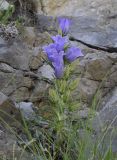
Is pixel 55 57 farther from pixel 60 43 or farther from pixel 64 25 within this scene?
pixel 64 25

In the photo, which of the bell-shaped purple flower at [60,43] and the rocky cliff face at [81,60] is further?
the rocky cliff face at [81,60]

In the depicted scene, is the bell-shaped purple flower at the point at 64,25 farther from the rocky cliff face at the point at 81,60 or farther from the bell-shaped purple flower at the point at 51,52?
the rocky cliff face at the point at 81,60

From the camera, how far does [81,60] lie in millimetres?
4020

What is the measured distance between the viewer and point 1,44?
404 cm

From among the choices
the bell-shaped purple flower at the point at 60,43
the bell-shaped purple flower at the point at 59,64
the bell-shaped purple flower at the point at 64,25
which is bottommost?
the bell-shaped purple flower at the point at 59,64

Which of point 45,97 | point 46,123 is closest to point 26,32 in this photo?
point 45,97

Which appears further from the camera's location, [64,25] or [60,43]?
[64,25]

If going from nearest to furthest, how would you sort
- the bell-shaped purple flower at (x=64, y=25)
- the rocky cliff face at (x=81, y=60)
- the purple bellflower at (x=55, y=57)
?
the purple bellflower at (x=55, y=57) < the bell-shaped purple flower at (x=64, y=25) < the rocky cliff face at (x=81, y=60)

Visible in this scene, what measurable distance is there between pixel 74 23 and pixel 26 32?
57 cm

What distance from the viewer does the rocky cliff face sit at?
3.75 metres

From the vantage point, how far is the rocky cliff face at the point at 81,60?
3.75 m

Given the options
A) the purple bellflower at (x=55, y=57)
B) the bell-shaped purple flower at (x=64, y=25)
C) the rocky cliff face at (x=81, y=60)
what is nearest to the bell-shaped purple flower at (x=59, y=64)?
the purple bellflower at (x=55, y=57)

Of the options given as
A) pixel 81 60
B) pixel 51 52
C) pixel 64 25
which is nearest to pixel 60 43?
pixel 51 52

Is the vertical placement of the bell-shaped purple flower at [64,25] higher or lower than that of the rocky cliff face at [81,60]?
Answer: higher
